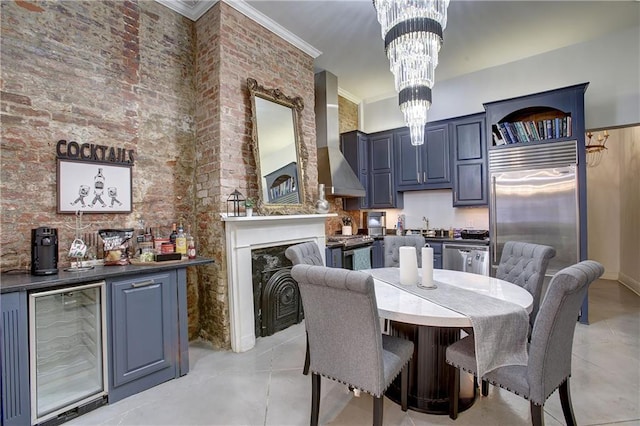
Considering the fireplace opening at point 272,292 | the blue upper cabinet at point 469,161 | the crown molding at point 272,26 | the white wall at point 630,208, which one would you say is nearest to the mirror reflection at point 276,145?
the fireplace opening at point 272,292

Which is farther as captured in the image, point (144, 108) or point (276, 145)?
point (276, 145)

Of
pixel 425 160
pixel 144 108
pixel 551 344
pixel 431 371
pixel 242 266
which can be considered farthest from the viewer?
pixel 425 160

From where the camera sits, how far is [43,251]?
2.00m

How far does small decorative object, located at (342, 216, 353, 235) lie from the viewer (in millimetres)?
5012

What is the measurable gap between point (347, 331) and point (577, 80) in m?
4.57

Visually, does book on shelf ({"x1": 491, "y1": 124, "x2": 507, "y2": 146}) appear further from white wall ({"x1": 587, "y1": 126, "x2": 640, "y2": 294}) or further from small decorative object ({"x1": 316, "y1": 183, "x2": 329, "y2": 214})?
white wall ({"x1": 587, "y1": 126, "x2": 640, "y2": 294})

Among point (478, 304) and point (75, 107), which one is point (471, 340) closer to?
point (478, 304)

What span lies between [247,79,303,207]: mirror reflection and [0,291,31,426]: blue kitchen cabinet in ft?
6.42

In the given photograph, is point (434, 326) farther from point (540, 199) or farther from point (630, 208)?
point (630, 208)

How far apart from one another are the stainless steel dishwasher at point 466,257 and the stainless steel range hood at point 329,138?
64.1 inches

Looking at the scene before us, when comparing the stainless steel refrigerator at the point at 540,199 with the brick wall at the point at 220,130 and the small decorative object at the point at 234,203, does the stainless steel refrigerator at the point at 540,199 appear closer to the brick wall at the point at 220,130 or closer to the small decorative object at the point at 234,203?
the brick wall at the point at 220,130

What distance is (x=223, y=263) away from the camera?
114 inches

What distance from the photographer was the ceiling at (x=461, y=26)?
10.0ft

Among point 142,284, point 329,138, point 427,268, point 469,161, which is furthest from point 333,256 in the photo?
point 469,161
